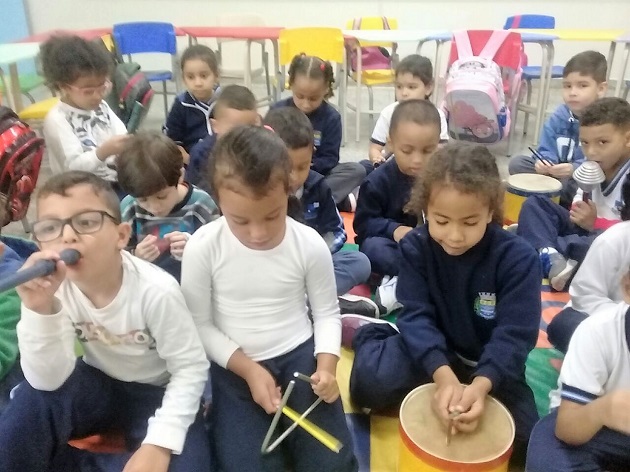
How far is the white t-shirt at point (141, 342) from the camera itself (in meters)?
0.95

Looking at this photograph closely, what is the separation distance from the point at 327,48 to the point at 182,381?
2.56m

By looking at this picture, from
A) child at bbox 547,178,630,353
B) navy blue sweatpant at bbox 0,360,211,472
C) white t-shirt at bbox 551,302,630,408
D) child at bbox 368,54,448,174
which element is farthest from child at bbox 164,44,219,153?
white t-shirt at bbox 551,302,630,408

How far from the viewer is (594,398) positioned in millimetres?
906

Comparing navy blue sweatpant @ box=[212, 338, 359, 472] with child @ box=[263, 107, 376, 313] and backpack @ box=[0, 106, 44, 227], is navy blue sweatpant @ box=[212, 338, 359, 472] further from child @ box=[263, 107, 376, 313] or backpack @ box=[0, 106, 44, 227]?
backpack @ box=[0, 106, 44, 227]

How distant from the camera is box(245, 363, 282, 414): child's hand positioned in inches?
40.6

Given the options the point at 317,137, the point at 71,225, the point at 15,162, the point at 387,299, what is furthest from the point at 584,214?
the point at 15,162

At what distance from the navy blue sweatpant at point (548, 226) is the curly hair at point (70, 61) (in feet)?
4.75

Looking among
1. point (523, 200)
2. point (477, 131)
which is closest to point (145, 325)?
point (523, 200)

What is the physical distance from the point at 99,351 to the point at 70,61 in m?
1.12

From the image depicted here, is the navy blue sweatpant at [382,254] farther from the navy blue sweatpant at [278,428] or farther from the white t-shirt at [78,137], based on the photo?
the white t-shirt at [78,137]

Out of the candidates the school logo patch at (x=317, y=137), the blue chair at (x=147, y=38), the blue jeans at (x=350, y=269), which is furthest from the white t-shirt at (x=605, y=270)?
the blue chair at (x=147, y=38)

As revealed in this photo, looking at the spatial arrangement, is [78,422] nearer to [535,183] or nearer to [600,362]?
[600,362]

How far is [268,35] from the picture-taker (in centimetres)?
334

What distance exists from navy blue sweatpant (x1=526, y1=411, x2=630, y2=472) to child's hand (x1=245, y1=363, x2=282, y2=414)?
0.45 metres
